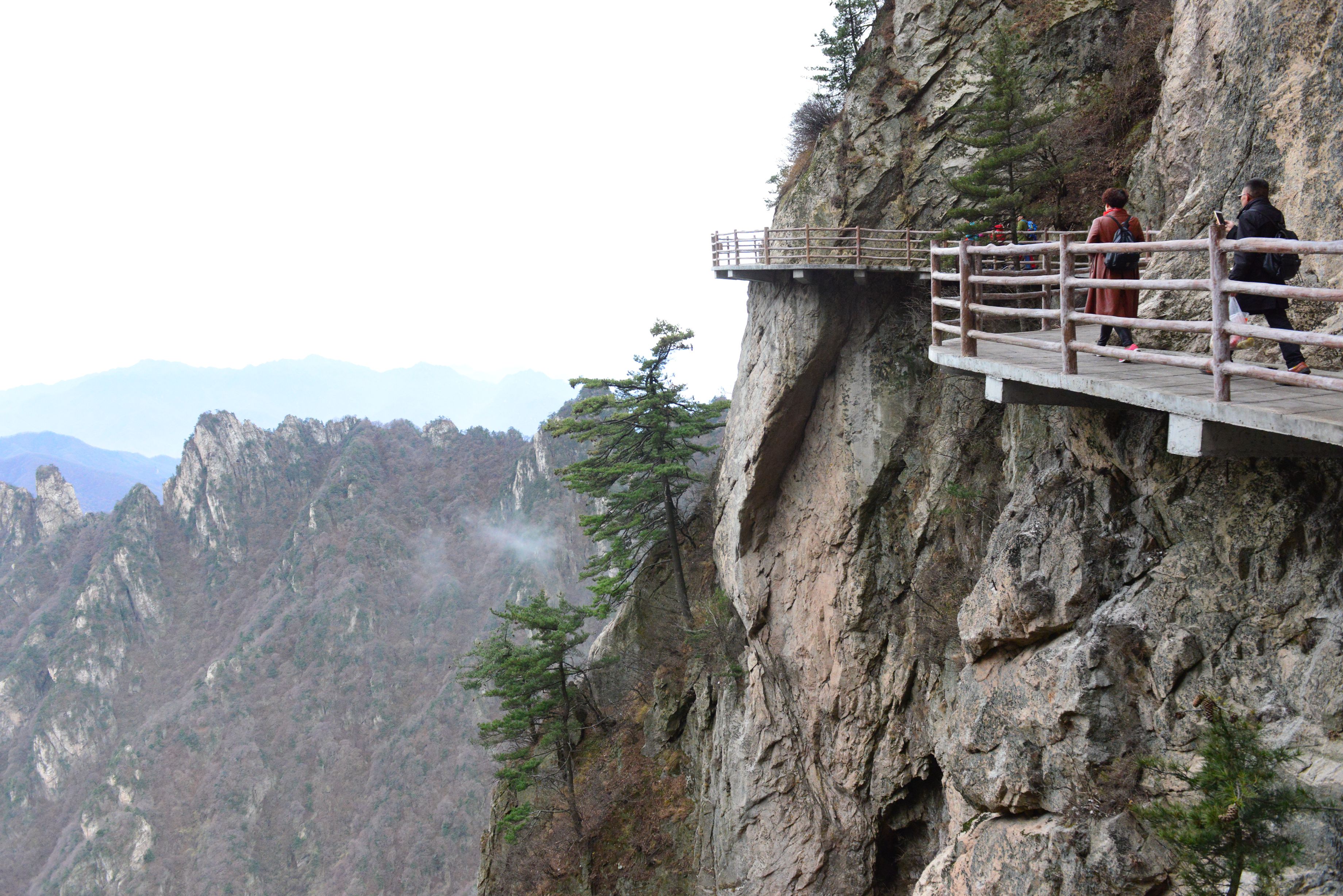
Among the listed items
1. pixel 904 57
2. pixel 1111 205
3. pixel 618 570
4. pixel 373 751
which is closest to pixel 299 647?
pixel 373 751

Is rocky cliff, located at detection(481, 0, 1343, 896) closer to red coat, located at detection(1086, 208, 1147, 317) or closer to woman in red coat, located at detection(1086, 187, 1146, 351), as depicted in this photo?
woman in red coat, located at detection(1086, 187, 1146, 351)

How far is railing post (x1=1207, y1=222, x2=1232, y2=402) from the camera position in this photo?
4.30 metres

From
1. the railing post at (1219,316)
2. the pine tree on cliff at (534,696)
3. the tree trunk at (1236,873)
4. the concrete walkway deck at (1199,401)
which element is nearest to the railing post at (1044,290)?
the concrete walkway deck at (1199,401)

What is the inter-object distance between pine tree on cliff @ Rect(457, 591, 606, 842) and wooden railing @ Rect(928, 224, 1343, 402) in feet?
50.1

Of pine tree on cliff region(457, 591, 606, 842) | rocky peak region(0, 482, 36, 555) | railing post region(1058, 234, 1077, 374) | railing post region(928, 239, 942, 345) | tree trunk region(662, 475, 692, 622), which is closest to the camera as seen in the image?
railing post region(1058, 234, 1077, 374)

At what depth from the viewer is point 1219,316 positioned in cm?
434

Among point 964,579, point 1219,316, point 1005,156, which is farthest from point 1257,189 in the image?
point 964,579

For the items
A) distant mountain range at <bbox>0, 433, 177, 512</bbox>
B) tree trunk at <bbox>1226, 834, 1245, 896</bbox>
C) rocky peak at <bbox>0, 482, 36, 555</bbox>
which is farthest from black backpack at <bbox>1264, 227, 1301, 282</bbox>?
distant mountain range at <bbox>0, 433, 177, 512</bbox>

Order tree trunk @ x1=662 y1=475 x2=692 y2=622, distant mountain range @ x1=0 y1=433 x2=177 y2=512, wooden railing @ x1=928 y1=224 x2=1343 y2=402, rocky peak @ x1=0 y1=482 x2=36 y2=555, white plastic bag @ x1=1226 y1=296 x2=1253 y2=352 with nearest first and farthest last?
1. wooden railing @ x1=928 y1=224 x2=1343 y2=402
2. white plastic bag @ x1=1226 y1=296 x2=1253 y2=352
3. tree trunk @ x1=662 y1=475 x2=692 y2=622
4. rocky peak @ x1=0 y1=482 x2=36 y2=555
5. distant mountain range @ x1=0 y1=433 x2=177 y2=512

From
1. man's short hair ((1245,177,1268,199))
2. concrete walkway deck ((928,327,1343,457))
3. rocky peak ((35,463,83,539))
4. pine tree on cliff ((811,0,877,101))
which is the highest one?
pine tree on cliff ((811,0,877,101))

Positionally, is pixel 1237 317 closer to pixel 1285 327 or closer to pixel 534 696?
pixel 1285 327

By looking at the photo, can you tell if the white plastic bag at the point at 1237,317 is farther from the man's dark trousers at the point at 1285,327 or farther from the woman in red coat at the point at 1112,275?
the woman in red coat at the point at 1112,275

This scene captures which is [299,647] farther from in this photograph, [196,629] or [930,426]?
[930,426]

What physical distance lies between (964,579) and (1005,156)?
716 cm
